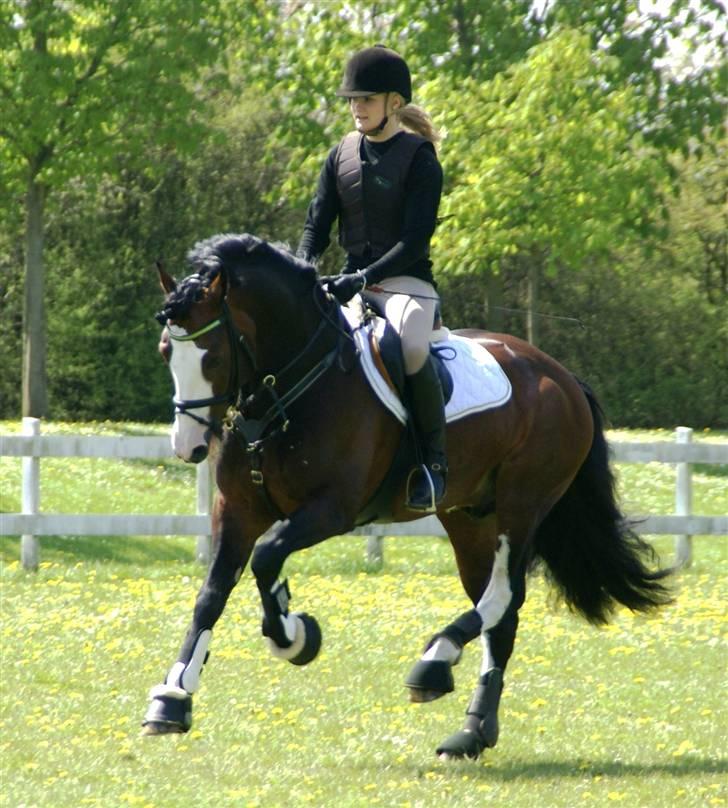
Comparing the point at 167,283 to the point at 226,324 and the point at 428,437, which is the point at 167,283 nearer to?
the point at 226,324

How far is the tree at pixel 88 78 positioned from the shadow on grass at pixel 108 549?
8901mm

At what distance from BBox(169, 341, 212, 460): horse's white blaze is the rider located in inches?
39.7

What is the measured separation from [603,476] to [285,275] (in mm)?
2708

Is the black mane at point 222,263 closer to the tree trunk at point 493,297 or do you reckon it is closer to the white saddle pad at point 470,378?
the white saddle pad at point 470,378

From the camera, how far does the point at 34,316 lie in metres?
25.9

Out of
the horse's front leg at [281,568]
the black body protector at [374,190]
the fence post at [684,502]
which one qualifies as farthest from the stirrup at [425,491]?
the fence post at [684,502]

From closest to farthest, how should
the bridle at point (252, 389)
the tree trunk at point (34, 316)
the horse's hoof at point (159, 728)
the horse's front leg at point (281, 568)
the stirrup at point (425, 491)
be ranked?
the bridle at point (252, 389), the horse's hoof at point (159, 728), the horse's front leg at point (281, 568), the stirrup at point (425, 491), the tree trunk at point (34, 316)

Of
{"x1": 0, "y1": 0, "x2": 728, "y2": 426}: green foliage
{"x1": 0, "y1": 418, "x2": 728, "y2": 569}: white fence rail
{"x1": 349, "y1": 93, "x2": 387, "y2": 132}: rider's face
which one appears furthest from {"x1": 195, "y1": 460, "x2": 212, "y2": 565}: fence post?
{"x1": 0, "y1": 0, "x2": 728, "y2": 426}: green foliage

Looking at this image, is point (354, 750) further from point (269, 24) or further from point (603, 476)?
point (269, 24)

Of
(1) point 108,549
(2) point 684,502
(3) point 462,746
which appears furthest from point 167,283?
(1) point 108,549

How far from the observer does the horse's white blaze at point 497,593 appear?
774 cm

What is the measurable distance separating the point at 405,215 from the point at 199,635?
7.05 ft

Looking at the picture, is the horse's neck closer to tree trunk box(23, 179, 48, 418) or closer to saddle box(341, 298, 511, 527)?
saddle box(341, 298, 511, 527)

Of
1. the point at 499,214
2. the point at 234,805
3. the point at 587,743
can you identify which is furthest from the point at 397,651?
the point at 499,214
